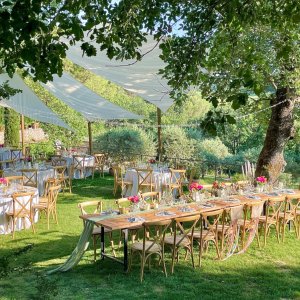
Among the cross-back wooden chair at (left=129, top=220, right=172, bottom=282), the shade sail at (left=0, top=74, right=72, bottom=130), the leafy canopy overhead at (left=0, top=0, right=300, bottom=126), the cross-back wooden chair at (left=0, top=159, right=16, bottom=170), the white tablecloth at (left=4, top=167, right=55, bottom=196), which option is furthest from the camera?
the cross-back wooden chair at (left=0, top=159, right=16, bottom=170)

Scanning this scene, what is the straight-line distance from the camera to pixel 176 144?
16.6m

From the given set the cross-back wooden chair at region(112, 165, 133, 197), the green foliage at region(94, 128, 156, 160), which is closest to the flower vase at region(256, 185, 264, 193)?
the cross-back wooden chair at region(112, 165, 133, 197)

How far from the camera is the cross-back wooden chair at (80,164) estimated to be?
558 inches

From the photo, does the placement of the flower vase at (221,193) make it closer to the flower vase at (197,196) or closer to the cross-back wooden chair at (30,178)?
the flower vase at (197,196)

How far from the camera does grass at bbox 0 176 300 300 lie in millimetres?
4898

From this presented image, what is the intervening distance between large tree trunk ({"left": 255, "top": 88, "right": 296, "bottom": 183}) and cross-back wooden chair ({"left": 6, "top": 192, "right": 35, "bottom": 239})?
4.84m

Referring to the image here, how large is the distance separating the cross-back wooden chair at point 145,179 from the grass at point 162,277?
3624mm

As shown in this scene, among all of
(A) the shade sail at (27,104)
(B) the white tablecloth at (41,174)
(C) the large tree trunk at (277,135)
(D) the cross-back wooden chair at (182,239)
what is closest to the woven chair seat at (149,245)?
(D) the cross-back wooden chair at (182,239)

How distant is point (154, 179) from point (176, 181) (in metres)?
0.55

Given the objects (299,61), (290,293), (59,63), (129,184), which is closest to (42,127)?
(129,184)

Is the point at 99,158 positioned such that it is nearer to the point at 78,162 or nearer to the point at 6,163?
the point at 78,162

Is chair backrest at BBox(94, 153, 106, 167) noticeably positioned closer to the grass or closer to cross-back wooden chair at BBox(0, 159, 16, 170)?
cross-back wooden chair at BBox(0, 159, 16, 170)

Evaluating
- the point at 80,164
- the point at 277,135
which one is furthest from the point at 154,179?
the point at 80,164

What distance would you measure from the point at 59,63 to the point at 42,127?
18924 mm
